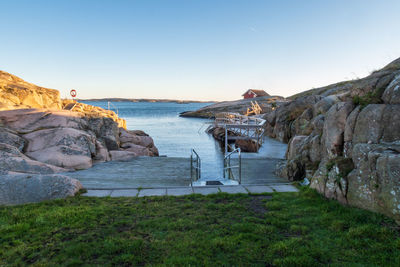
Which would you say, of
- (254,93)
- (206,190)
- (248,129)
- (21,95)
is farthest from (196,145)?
(254,93)

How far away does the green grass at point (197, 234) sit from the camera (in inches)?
115

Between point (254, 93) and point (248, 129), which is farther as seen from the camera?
point (254, 93)

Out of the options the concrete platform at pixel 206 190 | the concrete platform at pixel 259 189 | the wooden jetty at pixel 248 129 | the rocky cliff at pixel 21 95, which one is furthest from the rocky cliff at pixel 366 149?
the rocky cliff at pixel 21 95

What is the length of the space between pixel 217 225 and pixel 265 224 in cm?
78

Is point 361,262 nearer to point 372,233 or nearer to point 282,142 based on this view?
point 372,233

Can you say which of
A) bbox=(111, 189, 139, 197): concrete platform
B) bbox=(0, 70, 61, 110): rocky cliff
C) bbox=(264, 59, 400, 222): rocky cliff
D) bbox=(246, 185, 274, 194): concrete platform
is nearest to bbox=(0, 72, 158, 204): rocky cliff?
bbox=(0, 70, 61, 110): rocky cliff

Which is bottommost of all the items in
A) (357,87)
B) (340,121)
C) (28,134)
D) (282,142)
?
(282,142)

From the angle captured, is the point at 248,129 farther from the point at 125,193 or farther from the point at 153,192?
the point at 125,193

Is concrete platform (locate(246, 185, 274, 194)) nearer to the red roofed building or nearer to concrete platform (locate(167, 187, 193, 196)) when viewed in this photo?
concrete platform (locate(167, 187, 193, 196))

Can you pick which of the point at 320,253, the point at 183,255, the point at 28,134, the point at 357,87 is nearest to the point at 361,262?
the point at 320,253

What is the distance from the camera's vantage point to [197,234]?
3535 millimetres

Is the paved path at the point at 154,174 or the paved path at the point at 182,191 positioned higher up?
the paved path at the point at 182,191

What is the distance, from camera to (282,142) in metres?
18.3

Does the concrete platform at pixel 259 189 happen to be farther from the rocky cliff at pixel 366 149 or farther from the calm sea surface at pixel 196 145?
the calm sea surface at pixel 196 145
